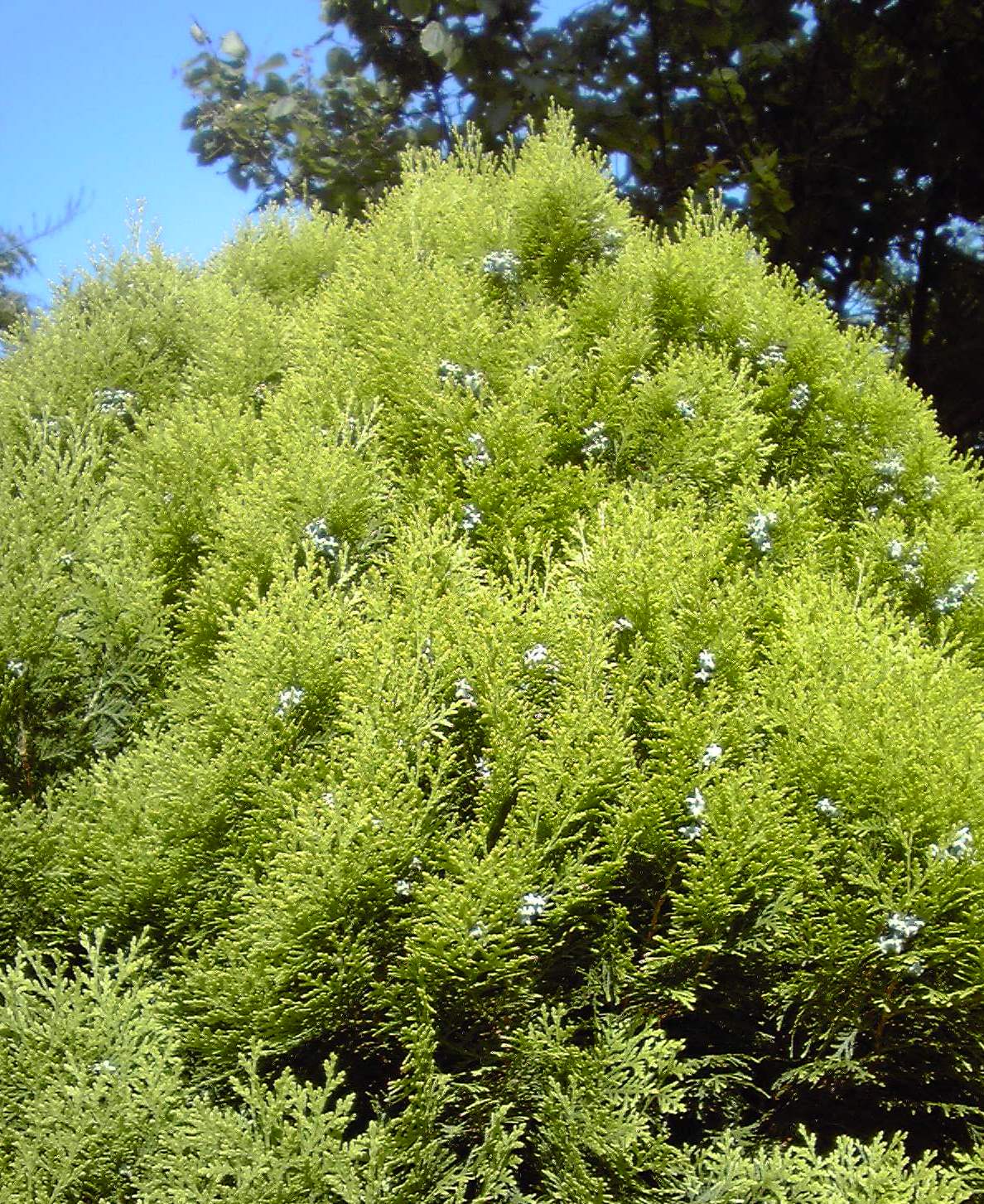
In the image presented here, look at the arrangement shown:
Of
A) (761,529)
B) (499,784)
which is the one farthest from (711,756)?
(761,529)

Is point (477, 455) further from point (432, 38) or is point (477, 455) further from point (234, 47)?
point (234, 47)

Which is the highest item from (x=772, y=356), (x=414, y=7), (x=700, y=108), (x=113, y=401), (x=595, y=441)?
(x=700, y=108)

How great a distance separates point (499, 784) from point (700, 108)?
7.63 meters

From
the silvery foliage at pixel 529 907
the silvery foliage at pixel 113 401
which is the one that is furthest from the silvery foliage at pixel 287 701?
the silvery foliage at pixel 113 401

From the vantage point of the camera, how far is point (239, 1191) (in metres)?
2.67

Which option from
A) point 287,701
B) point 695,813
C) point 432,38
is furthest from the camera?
point 432,38

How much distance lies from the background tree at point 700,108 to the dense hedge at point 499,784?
349 cm

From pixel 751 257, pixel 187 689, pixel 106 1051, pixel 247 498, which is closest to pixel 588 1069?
pixel 106 1051

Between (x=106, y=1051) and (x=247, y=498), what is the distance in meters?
1.95

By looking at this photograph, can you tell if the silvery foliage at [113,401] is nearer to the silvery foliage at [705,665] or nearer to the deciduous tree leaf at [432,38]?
the silvery foliage at [705,665]

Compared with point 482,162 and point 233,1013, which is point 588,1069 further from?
point 482,162

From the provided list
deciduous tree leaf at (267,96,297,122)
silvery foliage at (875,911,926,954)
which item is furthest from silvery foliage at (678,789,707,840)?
deciduous tree leaf at (267,96,297,122)

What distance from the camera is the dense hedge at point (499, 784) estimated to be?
9.52ft

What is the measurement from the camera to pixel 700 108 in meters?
8.76
